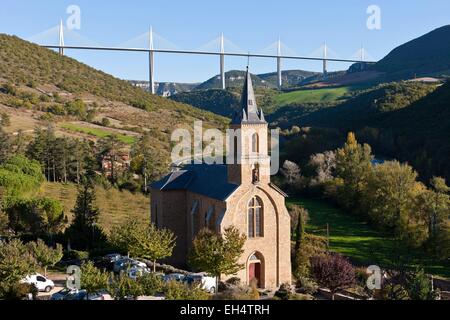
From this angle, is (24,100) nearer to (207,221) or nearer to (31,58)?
(31,58)

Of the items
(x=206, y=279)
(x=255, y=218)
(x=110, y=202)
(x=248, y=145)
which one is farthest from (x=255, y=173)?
(x=110, y=202)

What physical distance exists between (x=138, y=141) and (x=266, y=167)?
4346 centimetres

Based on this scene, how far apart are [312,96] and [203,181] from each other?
113 m

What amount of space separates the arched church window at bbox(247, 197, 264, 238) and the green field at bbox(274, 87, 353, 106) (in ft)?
363

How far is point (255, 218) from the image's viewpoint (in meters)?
31.3

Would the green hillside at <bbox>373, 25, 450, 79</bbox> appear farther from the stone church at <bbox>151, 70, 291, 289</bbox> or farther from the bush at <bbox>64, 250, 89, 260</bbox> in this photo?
the bush at <bbox>64, 250, 89, 260</bbox>

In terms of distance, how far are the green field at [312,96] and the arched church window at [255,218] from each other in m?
111

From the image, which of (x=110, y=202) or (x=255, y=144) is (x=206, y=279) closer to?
(x=255, y=144)

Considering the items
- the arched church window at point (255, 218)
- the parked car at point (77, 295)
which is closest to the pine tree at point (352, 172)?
the arched church window at point (255, 218)

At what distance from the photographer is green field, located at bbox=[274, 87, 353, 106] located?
465ft

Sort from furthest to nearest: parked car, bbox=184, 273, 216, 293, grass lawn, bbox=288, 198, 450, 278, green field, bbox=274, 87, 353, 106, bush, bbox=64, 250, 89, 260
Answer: green field, bbox=274, 87, 353, 106 → grass lawn, bbox=288, 198, 450, 278 → bush, bbox=64, 250, 89, 260 → parked car, bbox=184, 273, 216, 293

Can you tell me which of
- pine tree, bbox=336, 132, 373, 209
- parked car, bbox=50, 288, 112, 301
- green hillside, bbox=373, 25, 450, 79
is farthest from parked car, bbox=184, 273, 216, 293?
green hillside, bbox=373, 25, 450, 79

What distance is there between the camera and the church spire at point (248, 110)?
31.0 m

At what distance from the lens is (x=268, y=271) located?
31500mm
